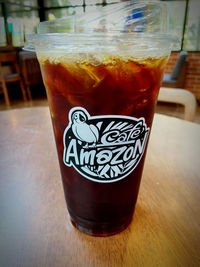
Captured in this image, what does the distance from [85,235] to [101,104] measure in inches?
8.7

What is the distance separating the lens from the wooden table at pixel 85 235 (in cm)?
31

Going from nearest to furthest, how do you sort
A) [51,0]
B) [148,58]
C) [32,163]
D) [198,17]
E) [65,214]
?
[148,58] < [65,214] < [32,163] < [198,17] < [51,0]

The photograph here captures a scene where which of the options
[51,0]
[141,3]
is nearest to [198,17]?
[51,0]

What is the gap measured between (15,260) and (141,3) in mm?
432

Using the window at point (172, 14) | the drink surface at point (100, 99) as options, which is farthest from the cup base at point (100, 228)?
the window at point (172, 14)

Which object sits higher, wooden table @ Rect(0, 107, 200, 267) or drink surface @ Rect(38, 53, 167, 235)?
drink surface @ Rect(38, 53, 167, 235)

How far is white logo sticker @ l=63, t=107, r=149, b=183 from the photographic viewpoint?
297mm

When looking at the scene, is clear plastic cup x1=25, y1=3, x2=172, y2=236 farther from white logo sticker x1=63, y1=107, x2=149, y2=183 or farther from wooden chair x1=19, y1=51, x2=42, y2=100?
wooden chair x1=19, y1=51, x2=42, y2=100

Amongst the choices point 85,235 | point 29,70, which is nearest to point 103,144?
point 85,235

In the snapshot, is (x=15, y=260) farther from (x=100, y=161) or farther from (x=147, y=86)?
(x=147, y=86)

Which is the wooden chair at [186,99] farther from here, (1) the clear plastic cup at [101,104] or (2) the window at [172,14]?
(1) the clear plastic cup at [101,104]

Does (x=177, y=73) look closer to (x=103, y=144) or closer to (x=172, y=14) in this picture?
(x=172, y=14)

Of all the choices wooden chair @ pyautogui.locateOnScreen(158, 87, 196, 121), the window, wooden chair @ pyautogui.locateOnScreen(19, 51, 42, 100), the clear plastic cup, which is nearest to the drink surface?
the clear plastic cup

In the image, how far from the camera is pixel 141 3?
13.7 inches
